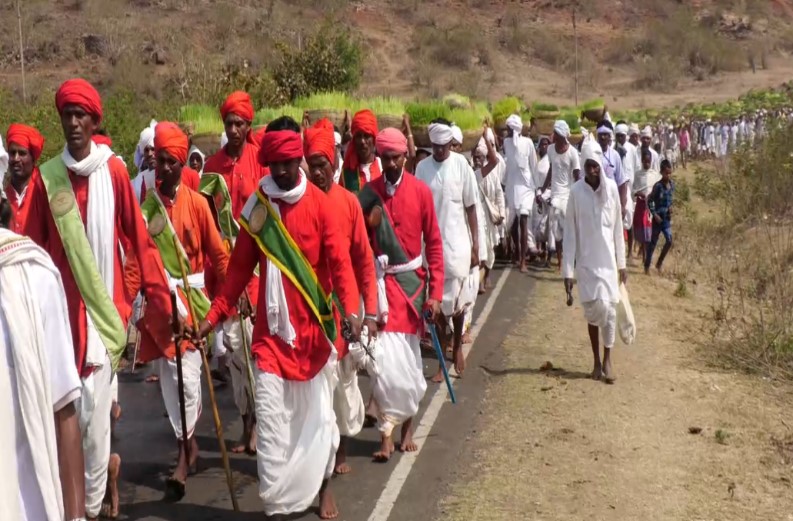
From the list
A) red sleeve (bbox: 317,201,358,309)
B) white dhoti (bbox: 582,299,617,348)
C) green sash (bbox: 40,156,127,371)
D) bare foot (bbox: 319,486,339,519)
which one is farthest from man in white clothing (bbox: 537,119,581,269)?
green sash (bbox: 40,156,127,371)

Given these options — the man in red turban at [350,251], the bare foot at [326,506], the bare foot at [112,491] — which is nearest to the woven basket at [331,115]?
the man in red turban at [350,251]

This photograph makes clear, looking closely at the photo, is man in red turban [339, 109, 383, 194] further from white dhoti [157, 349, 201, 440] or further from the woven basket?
the woven basket

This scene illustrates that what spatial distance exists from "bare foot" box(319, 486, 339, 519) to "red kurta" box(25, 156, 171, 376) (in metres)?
1.45

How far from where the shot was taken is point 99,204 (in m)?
5.58

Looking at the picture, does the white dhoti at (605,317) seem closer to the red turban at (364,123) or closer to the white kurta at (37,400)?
the red turban at (364,123)

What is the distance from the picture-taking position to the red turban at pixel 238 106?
8.33 metres

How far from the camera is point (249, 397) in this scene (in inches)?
310

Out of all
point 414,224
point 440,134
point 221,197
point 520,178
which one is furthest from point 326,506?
point 520,178

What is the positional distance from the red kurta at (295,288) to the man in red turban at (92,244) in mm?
563

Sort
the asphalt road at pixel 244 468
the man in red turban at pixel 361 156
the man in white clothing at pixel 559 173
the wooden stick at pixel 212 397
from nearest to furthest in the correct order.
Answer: the wooden stick at pixel 212 397 → the asphalt road at pixel 244 468 → the man in red turban at pixel 361 156 → the man in white clothing at pixel 559 173

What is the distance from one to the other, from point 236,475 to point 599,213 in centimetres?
425

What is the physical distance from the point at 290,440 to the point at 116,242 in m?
1.41

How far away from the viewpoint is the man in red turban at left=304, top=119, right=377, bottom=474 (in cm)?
662

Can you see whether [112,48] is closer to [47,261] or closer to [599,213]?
[599,213]
